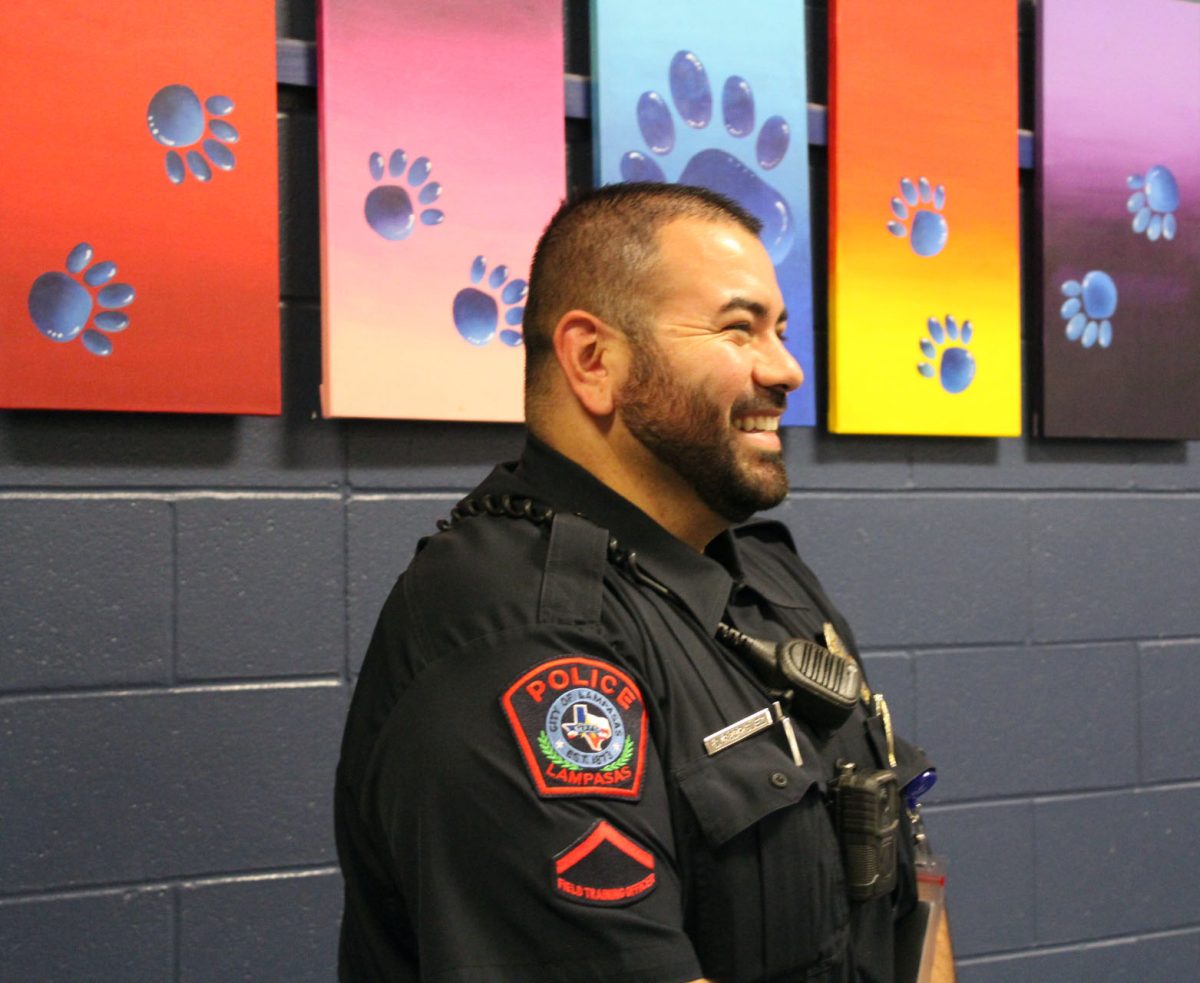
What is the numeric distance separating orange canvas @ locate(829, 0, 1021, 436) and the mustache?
0.86 m

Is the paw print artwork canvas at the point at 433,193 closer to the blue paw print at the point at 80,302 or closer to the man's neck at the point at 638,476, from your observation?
the blue paw print at the point at 80,302

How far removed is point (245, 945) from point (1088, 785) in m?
1.45

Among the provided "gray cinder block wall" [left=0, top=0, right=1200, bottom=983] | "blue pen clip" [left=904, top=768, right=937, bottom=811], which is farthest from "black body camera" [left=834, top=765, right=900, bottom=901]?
"gray cinder block wall" [left=0, top=0, right=1200, bottom=983]

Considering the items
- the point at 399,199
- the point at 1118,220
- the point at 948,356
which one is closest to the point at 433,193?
the point at 399,199

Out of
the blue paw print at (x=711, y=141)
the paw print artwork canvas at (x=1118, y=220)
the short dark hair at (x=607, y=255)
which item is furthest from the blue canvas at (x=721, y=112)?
the short dark hair at (x=607, y=255)

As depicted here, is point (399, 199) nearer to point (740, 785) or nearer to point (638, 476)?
point (638, 476)

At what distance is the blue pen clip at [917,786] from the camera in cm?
137

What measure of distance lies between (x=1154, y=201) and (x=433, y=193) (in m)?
1.36

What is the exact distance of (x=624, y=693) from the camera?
1.05m

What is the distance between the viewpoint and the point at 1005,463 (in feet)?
7.63

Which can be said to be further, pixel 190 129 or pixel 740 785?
pixel 190 129

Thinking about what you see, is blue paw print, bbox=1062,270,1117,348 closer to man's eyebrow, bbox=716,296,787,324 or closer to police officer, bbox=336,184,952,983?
police officer, bbox=336,184,952,983

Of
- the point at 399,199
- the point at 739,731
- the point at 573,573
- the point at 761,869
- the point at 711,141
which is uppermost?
the point at 711,141

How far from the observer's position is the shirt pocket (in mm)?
1076
